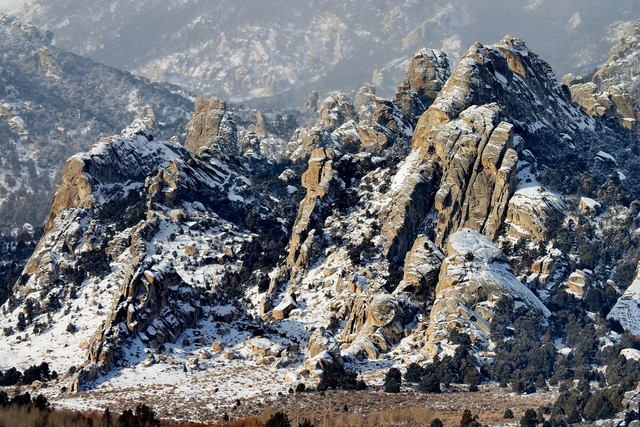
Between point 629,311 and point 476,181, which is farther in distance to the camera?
point 476,181

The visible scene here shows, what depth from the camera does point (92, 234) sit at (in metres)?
142

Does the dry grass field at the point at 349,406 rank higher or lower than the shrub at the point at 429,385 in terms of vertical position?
lower

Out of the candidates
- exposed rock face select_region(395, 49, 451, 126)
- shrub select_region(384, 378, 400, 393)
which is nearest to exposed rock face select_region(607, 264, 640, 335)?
shrub select_region(384, 378, 400, 393)

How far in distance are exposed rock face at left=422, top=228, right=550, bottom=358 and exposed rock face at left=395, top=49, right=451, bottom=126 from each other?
7874cm

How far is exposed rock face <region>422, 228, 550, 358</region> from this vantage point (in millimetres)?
105250

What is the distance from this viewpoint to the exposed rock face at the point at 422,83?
189 meters

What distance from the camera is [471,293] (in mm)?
107938

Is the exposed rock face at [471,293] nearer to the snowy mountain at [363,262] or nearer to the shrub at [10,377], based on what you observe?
the snowy mountain at [363,262]

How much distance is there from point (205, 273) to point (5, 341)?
99.9ft

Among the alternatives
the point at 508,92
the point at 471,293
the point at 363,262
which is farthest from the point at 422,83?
the point at 471,293

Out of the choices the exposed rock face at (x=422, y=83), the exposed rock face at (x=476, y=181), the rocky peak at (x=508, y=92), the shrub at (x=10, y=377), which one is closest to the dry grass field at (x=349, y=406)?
the shrub at (x=10, y=377)

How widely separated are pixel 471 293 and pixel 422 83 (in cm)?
9312

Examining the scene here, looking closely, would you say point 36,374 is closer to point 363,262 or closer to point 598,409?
point 363,262

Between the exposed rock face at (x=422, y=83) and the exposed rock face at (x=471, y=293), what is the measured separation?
258 ft
